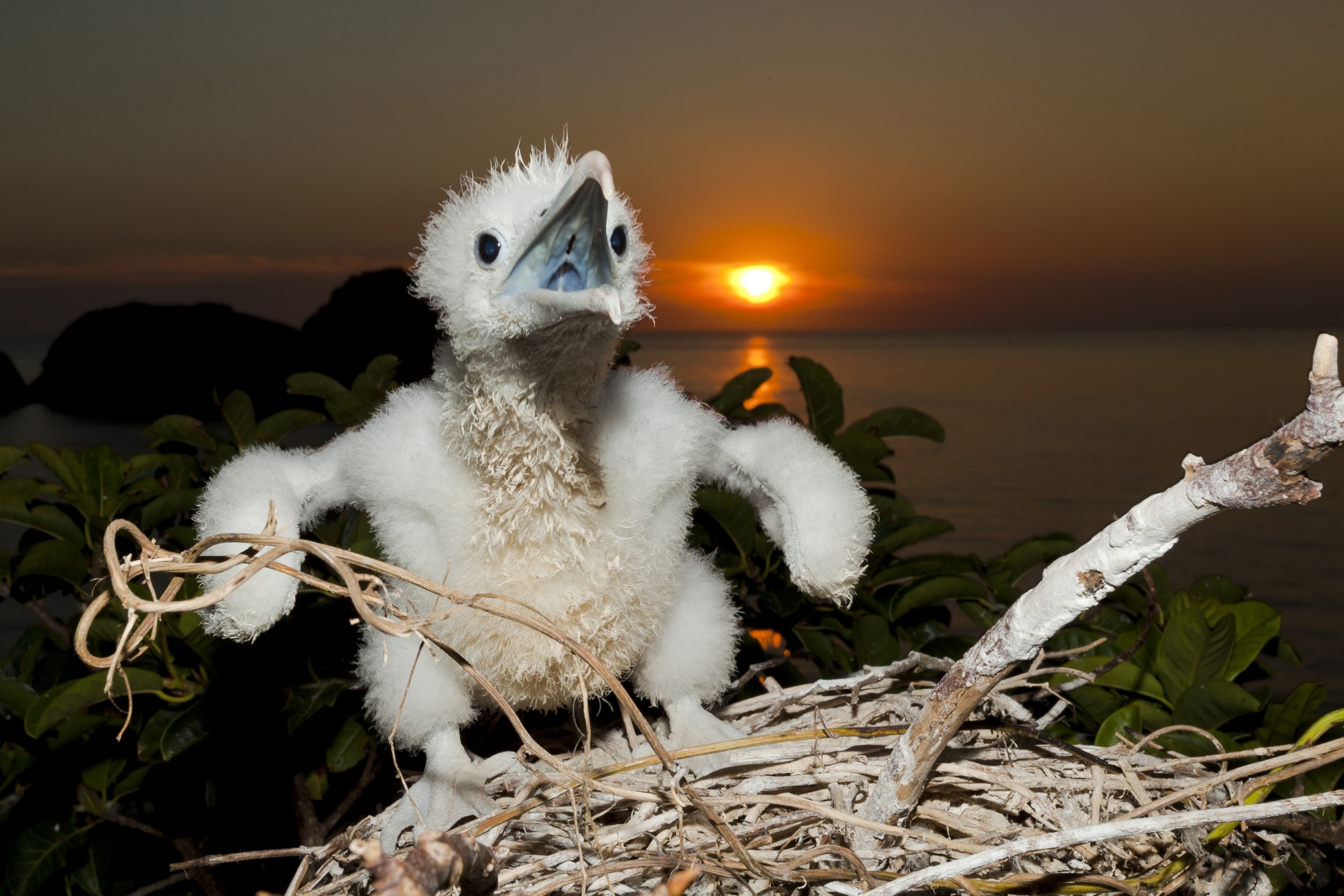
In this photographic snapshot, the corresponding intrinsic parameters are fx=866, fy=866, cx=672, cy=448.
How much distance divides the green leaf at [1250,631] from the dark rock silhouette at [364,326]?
6.91 ft

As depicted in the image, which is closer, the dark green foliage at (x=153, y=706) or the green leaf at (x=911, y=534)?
the dark green foliage at (x=153, y=706)

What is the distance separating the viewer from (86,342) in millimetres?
3594

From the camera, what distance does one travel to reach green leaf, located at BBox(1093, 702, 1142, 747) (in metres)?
1.30

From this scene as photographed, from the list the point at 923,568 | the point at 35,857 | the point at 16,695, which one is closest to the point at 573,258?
the point at 923,568

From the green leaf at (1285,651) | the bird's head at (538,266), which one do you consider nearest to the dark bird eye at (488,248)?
the bird's head at (538,266)

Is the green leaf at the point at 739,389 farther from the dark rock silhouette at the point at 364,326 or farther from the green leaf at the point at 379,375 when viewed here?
the dark rock silhouette at the point at 364,326

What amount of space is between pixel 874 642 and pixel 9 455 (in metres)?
1.53

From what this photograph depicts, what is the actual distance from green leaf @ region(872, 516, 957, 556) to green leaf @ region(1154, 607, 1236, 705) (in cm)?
38

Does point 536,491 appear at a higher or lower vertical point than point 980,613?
higher

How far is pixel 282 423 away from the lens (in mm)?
1653

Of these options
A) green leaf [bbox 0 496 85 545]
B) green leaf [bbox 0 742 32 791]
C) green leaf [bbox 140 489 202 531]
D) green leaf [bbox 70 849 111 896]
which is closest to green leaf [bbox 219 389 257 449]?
green leaf [bbox 140 489 202 531]

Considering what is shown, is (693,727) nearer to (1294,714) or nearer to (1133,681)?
(1133,681)

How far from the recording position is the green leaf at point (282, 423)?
1.65 m

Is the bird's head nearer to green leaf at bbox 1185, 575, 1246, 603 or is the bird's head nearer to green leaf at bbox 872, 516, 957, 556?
green leaf at bbox 872, 516, 957, 556
